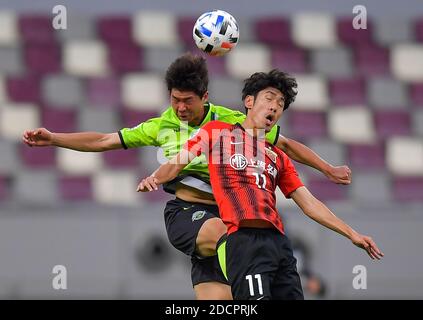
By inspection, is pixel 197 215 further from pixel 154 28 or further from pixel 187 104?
pixel 154 28

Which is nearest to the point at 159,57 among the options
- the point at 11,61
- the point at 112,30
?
the point at 112,30

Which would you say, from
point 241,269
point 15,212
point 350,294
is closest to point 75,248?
point 15,212

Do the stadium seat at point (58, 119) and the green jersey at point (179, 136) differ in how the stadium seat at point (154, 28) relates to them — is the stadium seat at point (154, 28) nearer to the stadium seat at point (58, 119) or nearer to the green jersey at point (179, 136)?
the stadium seat at point (58, 119)

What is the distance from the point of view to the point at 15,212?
809 centimetres

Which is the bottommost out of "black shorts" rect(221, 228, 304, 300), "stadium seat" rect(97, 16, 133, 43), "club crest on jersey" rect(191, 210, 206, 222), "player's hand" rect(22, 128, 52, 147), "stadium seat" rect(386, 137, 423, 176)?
"black shorts" rect(221, 228, 304, 300)

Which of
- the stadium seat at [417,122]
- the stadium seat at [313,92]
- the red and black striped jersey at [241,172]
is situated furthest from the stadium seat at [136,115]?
the red and black striped jersey at [241,172]

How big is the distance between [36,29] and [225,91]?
163 centimetres

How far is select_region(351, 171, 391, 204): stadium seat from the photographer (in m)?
8.72

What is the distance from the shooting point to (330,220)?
16.8 feet

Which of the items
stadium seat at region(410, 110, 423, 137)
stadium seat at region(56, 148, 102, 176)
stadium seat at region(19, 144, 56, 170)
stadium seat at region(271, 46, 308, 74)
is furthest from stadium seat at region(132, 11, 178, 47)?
stadium seat at region(410, 110, 423, 137)

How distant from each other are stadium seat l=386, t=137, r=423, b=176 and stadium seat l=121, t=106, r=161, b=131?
184 centimetres

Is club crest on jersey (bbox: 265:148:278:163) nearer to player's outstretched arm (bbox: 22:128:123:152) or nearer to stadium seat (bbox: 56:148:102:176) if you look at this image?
player's outstretched arm (bbox: 22:128:123:152)

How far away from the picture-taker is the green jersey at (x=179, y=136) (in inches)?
219
